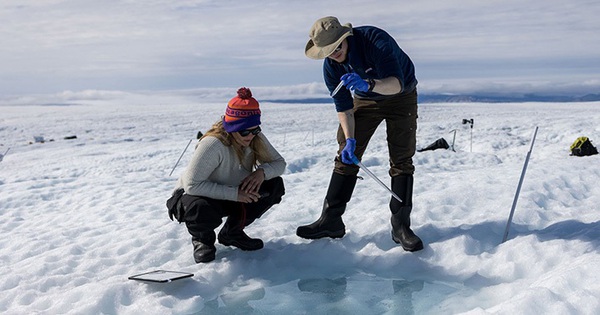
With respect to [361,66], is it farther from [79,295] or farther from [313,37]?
[79,295]

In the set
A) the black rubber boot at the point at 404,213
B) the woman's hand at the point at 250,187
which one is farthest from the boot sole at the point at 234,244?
the black rubber boot at the point at 404,213

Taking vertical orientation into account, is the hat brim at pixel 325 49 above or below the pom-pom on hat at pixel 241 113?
above

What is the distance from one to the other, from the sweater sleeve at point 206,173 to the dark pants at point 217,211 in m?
0.09

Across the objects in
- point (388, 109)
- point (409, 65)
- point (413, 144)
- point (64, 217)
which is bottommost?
point (64, 217)

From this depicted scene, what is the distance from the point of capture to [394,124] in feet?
15.0

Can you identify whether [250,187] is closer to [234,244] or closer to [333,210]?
[234,244]

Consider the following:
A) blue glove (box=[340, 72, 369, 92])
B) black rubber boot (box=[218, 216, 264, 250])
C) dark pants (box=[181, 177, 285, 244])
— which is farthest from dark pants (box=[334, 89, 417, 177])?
black rubber boot (box=[218, 216, 264, 250])

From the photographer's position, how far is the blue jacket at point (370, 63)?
13.3 ft

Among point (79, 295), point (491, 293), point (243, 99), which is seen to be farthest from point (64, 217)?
point (491, 293)

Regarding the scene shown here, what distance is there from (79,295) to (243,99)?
5.79 feet

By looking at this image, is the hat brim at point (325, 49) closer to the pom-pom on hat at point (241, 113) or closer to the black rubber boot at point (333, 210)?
the pom-pom on hat at point (241, 113)

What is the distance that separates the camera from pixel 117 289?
13.0 ft

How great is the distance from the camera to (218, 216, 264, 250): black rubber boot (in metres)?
4.63

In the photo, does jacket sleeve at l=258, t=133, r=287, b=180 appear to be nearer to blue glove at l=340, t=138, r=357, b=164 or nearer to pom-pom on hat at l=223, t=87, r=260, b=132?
pom-pom on hat at l=223, t=87, r=260, b=132
